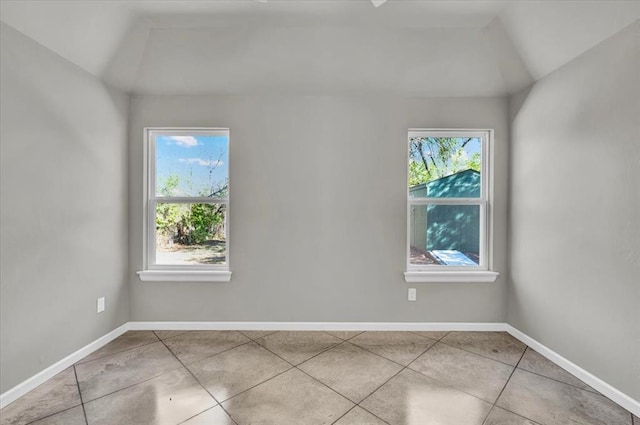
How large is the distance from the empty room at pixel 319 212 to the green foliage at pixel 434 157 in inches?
0.8

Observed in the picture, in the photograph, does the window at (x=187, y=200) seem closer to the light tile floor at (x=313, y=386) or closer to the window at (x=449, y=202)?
the light tile floor at (x=313, y=386)

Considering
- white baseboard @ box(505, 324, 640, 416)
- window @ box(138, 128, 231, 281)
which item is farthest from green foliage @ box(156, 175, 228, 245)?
white baseboard @ box(505, 324, 640, 416)

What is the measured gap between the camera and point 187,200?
2.79m

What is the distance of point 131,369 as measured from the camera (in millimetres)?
2066

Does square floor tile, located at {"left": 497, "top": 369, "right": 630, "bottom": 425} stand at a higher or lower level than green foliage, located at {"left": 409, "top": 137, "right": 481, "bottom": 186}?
lower

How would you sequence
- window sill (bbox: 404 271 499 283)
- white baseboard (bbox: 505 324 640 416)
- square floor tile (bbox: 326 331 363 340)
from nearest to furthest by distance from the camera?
white baseboard (bbox: 505 324 640 416) < square floor tile (bbox: 326 331 363 340) < window sill (bbox: 404 271 499 283)

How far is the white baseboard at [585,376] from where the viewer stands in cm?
167

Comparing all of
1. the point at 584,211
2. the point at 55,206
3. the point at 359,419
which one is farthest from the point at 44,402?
the point at 584,211

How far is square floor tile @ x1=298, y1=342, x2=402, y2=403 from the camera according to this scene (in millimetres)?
1847

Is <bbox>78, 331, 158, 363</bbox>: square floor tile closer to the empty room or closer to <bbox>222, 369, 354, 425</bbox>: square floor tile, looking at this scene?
the empty room

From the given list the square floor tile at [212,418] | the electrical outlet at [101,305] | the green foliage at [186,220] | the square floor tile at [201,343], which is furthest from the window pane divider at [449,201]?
the electrical outlet at [101,305]

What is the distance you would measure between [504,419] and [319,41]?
119 inches

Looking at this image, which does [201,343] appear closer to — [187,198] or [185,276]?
[185,276]

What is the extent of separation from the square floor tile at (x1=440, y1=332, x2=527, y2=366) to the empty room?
0.02 m
